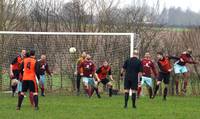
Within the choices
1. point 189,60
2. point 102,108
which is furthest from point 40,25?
point 102,108

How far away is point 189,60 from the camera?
2594 cm

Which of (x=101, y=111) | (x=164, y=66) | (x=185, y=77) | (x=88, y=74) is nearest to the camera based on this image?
(x=101, y=111)

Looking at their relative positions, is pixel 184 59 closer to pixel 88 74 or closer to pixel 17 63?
pixel 88 74

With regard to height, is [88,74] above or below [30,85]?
below

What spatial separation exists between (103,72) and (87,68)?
0.85m

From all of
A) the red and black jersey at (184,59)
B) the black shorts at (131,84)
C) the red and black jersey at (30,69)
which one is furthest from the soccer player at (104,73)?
the red and black jersey at (30,69)

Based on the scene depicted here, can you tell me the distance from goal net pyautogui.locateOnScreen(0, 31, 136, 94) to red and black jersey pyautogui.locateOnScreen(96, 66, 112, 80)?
2.84 metres

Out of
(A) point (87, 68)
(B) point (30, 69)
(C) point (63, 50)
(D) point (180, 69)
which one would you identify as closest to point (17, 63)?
(A) point (87, 68)

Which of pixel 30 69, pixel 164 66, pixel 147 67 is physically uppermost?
pixel 30 69

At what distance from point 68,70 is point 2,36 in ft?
12.9

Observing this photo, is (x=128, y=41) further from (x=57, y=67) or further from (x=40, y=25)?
(x=40, y=25)

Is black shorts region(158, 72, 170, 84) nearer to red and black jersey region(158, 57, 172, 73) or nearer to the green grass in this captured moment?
red and black jersey region(158, 57, 172, 73)

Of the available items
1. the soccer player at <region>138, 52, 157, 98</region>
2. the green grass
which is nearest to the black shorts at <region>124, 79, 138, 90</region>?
the green grass

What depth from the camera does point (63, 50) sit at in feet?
95.8
